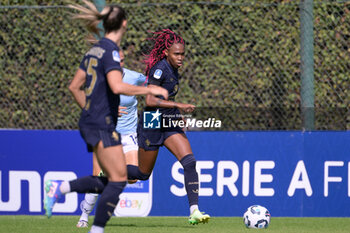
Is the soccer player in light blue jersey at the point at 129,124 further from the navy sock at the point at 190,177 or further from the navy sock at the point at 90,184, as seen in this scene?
the navy sock at the point at 90,184

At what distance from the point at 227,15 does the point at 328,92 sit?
1.76m

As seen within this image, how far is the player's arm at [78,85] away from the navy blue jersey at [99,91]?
261mm

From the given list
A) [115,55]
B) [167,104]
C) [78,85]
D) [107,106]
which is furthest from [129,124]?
[115,55]

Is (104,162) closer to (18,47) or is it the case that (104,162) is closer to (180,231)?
(180,231)

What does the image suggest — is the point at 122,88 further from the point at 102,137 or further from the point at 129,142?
the point at 129,142

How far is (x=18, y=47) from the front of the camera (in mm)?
10586

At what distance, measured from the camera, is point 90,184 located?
257 inches

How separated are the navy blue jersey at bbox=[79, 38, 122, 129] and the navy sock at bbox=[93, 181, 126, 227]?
19.3 inches

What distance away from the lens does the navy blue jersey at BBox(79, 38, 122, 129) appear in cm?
609

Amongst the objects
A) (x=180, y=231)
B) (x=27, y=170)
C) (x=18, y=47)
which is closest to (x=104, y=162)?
(x=180, y=231)

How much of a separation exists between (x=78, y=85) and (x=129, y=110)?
2613mm

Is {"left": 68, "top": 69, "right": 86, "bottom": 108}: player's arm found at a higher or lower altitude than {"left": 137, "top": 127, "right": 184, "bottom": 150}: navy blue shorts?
higher

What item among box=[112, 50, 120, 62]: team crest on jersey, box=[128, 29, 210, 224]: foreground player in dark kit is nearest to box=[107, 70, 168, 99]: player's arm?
box=[112, 50, 120, 62]: team crest on jersey

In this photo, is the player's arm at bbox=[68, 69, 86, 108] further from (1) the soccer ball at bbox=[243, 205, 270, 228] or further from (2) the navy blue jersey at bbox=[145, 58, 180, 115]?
(1) the soccer ball at bbox=[243, 205, 270, 228]
